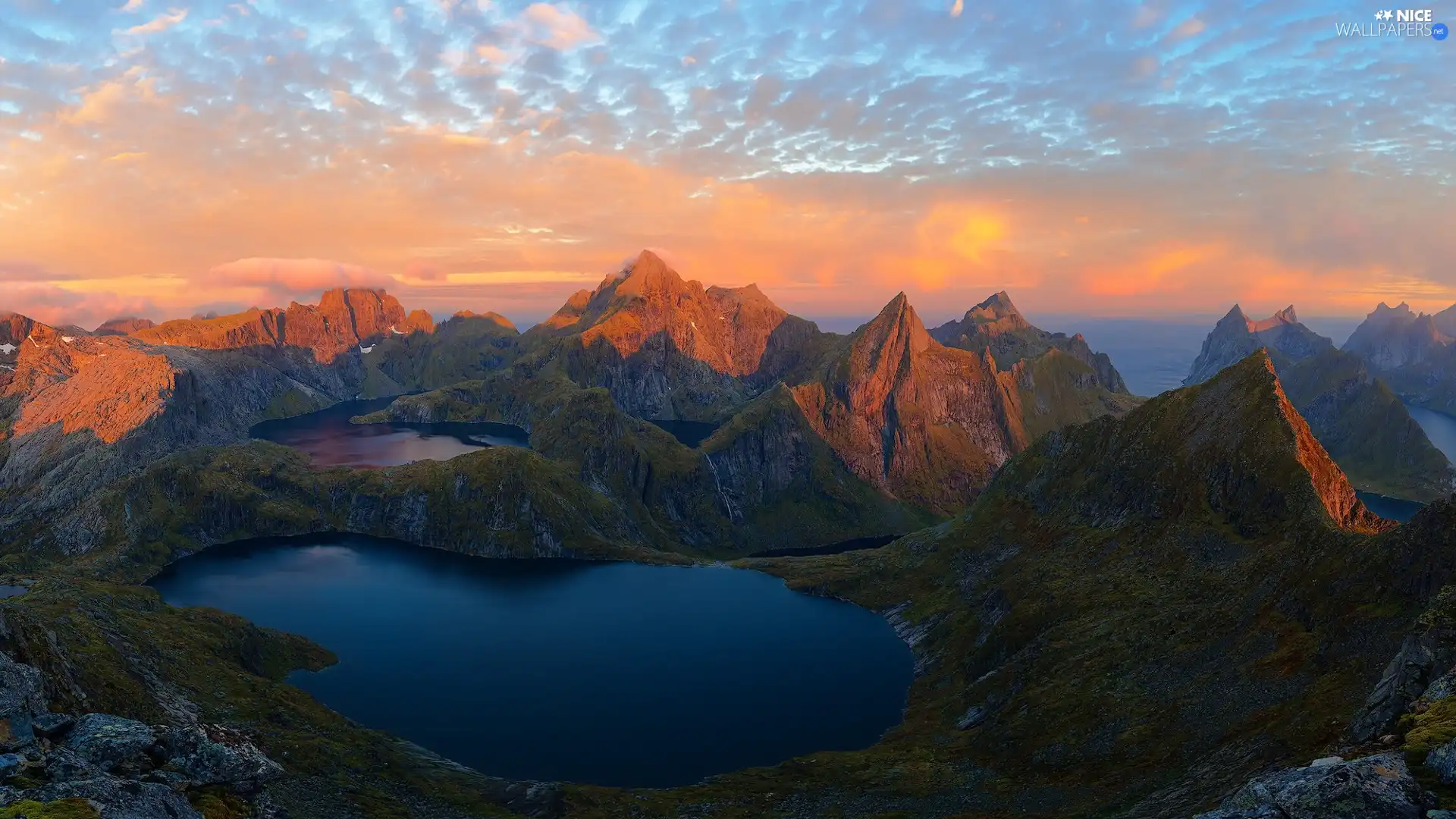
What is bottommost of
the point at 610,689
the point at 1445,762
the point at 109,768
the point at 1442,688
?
the point at 610,689

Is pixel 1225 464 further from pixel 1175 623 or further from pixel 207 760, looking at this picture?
pixel 207 760

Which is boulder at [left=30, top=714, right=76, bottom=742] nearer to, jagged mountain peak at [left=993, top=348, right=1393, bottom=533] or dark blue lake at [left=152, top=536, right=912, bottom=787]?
dark blue lake at [left=152, top=536, right=912, bottom=787]

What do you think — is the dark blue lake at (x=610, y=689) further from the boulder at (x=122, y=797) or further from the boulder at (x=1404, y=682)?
the boulder at (x=1404, y=682)

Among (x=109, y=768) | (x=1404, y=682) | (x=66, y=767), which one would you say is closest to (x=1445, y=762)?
(x=1404, y=682)

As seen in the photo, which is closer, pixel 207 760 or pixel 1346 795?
pixel 1346 795

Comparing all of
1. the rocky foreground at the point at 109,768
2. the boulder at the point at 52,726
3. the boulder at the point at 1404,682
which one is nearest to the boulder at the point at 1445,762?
the boulder at the point at 1404,682
